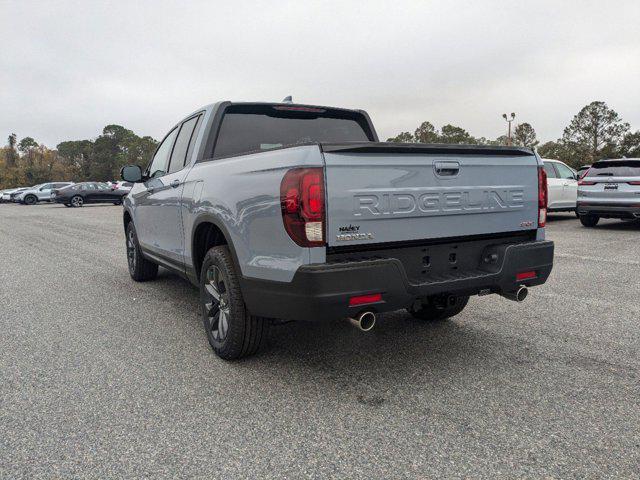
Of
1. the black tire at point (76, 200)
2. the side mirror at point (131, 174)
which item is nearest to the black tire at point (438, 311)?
the side mirror at point (131, 174)

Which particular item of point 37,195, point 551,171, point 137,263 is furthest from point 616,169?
point 37,195

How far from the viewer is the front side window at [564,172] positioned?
13858mm

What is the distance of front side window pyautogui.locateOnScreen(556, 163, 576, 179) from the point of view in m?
13.9

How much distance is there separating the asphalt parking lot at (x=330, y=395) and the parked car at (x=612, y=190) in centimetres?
692

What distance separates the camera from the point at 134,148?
107562 mm

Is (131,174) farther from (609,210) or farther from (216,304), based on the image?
(609,210)

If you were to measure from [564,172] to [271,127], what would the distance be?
12178 millimetres

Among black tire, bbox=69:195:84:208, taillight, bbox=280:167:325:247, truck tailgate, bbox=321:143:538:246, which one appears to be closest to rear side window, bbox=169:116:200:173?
taillight, bbox=280:167:325:247

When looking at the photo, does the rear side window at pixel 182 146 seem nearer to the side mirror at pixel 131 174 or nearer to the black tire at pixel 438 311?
the side mirror at pixel 131 174

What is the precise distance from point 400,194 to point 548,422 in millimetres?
1463

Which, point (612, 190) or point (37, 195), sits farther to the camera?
point (37, 195)

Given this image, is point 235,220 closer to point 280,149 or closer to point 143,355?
point 280,149

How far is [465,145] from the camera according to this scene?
3.26m

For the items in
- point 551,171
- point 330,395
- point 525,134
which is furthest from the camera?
point 525,134
